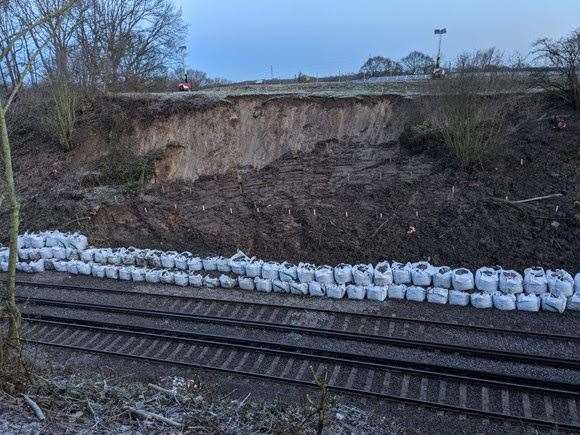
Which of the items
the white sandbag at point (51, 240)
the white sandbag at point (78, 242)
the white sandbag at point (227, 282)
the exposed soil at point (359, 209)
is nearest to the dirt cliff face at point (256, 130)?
the exposed soil at point (359, 209)

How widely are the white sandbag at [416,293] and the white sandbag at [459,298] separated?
1.98 feet

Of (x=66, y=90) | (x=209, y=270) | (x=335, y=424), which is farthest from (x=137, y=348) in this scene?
(x=66, y=90)

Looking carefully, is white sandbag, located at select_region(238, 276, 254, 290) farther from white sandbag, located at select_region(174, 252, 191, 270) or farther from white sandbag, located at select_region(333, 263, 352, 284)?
white sandbag, located at select_region(333, 263, 352, 284)

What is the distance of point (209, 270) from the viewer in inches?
557

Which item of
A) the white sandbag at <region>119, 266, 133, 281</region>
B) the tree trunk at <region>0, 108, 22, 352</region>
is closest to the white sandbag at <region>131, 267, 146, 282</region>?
the white sandbag at <region>119, 266, 133, 281</region>

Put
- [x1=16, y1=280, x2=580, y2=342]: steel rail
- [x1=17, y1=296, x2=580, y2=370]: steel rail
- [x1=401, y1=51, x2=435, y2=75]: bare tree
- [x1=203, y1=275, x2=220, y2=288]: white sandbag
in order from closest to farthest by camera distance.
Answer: [x1=17, y1=296, x2=580, y2=370]: steel rail
[x1=16, y1=280, x2=580, y2=342]: steel rail
[x1=203, y1=275, x2=220, y2=288]: white sandbag
[x1=401, y1=51, x2=435, y2=75]: bare tree

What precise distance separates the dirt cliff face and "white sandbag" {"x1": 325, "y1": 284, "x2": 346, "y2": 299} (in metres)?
8.10

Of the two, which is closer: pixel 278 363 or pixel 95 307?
pixel 278 363

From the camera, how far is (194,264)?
1417 centimetres

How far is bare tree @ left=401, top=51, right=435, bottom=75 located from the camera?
91.1 ft

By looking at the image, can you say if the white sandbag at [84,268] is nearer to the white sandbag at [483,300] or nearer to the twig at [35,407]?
the twig at [35,407]

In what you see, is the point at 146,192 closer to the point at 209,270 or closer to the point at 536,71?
the point at 209,270

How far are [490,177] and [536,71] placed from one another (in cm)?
460

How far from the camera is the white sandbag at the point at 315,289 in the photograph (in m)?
12.5
